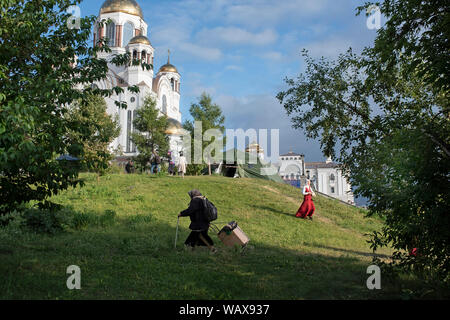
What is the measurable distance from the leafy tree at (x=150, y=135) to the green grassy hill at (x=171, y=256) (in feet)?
60.3

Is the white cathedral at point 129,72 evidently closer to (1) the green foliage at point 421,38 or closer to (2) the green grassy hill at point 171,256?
(2) the green grassy hill at point 171,256

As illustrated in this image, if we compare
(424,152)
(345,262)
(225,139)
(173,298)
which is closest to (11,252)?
(173,298)

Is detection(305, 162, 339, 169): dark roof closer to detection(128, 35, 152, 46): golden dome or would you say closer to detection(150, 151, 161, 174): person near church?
detection(128, 35, 152, 46): golden dome

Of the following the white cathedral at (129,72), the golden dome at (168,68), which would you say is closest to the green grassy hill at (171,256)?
the white cathedral at (129,72)

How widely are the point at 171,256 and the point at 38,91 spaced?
15.5 feet

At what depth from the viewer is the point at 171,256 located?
8.55 metres

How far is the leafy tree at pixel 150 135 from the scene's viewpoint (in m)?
35.1

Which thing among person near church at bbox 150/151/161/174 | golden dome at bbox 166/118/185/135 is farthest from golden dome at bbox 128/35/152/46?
person near church at bbox 150/151/161/174

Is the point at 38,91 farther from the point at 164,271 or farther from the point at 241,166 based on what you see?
the point at 241,166

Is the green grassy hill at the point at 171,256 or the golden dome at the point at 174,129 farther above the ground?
the golden dome at the point at 174,129

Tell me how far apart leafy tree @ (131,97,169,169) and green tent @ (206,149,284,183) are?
7.24 metres

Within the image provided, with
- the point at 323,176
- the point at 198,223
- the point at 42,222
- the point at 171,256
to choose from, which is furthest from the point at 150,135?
the point at 323,176

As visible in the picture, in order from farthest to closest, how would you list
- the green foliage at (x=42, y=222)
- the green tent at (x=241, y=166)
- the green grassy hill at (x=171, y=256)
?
the green tent at (x=241, y=166)
the green foliage at (x=42, y=222)
the green grassy hill at (x=171, y=256)

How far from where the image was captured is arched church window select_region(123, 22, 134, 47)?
172 feet
